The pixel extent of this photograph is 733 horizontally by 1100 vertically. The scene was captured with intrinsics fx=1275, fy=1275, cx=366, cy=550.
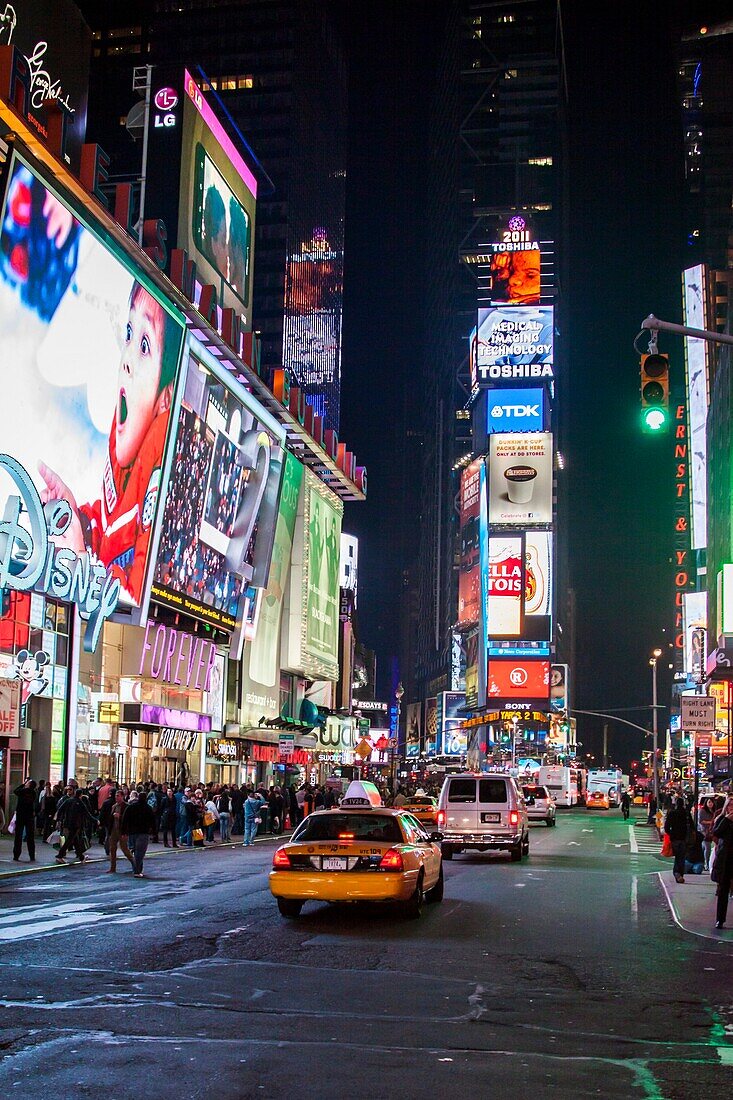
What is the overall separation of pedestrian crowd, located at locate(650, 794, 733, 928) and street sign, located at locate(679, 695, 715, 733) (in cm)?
163

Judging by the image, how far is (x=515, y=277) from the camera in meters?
157

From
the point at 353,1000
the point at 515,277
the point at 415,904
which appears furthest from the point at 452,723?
the point at 353,1000

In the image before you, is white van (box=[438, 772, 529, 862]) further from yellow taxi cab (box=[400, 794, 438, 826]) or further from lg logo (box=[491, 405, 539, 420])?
lg logo (box=[491, 405, 539, 420])

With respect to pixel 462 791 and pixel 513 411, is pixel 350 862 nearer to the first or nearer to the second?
pixel 462 791

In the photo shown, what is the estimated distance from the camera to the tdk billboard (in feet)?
474

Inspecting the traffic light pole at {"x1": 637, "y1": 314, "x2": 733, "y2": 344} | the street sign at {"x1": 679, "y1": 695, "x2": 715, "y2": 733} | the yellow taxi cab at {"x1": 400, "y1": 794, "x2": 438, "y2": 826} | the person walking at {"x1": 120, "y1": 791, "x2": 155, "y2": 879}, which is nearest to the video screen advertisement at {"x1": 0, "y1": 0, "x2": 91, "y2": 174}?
the person walking at {"x1": 120, "y1": 791, "x2": 155, "y2": 879}

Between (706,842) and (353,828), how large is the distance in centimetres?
1650

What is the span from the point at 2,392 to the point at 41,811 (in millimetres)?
11043

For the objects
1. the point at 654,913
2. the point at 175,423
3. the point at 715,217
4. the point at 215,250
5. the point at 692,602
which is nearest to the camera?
the point at 654,913

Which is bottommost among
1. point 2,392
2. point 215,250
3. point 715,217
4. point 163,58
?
point 2,392

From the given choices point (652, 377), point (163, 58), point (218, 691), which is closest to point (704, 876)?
point (652, 377)

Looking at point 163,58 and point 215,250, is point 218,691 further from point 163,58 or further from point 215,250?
point 163,58

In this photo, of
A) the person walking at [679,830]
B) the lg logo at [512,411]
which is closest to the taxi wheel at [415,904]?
the person walking at [679,830]

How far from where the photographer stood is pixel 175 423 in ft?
150
